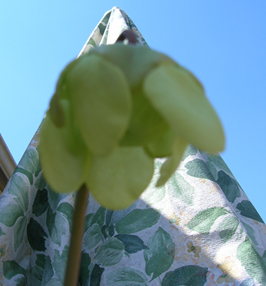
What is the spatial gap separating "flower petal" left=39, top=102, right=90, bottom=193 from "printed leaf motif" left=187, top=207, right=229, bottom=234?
0.48m

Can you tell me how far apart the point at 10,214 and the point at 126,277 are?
0.86 ft

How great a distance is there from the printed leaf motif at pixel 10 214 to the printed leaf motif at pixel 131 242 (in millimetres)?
211

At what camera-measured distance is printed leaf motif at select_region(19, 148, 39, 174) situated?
2.34ft

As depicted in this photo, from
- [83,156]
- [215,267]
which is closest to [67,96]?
[83,156]

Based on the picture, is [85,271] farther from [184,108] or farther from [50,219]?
[184,108]

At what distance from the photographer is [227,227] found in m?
0.55

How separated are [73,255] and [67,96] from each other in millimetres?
73

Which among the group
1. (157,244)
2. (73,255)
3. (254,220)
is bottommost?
(254,220)

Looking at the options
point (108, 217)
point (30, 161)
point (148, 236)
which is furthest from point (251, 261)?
point (30, 161)

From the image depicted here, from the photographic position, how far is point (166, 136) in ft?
0.50

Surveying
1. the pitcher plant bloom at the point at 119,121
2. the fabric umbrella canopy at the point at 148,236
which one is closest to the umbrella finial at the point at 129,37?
the pitcher plant bloom at the point at 119,121

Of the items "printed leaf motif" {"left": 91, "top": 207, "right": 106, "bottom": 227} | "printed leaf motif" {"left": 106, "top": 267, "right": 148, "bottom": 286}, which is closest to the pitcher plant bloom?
"printed leaf motif" {"left": 106, "top": 267, "right": 148, "bottom": 286}

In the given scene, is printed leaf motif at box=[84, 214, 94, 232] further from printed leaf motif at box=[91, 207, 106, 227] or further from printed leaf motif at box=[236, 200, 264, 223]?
printed leaf motif at box=[236, 200, 264, 223]

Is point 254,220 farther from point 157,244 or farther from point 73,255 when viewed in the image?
point 73,255
